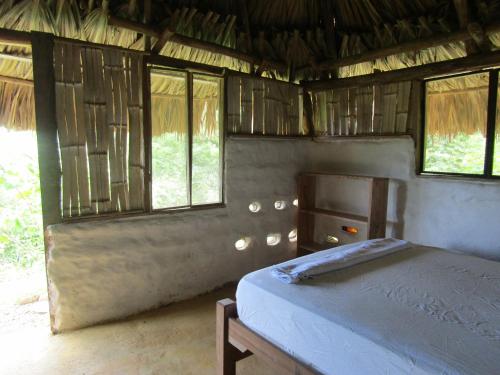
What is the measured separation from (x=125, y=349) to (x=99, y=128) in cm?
146

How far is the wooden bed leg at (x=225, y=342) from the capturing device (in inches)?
64.4

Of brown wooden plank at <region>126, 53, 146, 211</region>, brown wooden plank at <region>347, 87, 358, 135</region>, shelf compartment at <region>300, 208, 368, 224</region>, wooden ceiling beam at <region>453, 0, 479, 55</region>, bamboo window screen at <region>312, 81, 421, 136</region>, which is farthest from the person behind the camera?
brown wooden plank at <region>347, 87, 358, 135</region>

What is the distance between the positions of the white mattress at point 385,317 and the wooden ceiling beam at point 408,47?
1.60m

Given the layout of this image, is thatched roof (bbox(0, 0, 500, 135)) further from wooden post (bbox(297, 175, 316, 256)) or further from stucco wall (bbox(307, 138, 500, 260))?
wooden post (bbox(297, 175, 316, 256))

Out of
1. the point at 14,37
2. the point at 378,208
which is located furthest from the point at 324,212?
the point at 14,37

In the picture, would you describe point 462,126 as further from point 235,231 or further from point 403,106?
point 235,231

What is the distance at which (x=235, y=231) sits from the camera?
10.2ft

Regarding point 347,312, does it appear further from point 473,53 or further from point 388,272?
point 473,53

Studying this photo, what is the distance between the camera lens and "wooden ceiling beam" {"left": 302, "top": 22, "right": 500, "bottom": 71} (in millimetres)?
2361

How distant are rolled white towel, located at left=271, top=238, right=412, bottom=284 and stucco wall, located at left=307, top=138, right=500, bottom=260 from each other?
66cm

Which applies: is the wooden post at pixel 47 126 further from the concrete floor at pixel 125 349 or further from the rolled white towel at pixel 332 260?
the rolled white towel at pixel 332 260

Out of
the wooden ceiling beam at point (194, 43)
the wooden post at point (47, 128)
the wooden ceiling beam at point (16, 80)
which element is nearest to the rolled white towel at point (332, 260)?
the wooden post at point (47, 128)

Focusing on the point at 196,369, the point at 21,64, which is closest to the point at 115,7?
the point at 21,64

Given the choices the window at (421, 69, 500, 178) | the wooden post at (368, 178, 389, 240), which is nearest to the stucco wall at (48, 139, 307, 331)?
the wooden post at (368, 178, 389, 240)
